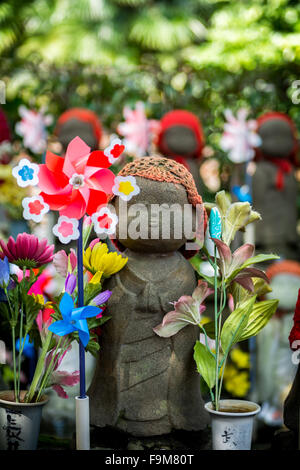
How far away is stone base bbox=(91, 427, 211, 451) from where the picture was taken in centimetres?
137

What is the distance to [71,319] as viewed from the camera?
1.24m

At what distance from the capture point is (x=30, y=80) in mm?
4301

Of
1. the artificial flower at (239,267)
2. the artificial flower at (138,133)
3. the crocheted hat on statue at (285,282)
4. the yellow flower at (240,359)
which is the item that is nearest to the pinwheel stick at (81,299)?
the artificial flower at (239,267)

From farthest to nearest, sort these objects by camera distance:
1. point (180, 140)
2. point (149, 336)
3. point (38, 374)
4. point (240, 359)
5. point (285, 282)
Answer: point (180, 140)
point (240, 359)
point (285, 282)
point (149, 336)
point (38, 374)

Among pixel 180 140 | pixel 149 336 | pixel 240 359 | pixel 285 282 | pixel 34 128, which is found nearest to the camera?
pixel 149 336

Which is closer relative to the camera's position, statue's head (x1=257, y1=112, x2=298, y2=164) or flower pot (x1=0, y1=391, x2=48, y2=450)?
flower pot (x1=0, y1=391, x2=48, y2=450)

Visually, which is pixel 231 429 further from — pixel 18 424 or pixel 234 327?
pixel 18 424

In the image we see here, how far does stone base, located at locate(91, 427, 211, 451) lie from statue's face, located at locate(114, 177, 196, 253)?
18.8 inches

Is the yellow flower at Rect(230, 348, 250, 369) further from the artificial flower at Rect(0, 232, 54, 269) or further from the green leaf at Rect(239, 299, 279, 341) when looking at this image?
the artificial flower at Rect(0, 232, 54, 269)

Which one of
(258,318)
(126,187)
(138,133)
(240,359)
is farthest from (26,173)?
(138,133)

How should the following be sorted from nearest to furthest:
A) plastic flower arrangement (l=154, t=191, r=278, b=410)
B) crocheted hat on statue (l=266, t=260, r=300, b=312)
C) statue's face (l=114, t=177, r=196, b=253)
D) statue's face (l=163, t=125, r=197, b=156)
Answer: plastic flower arrangement (l=154, t=191, r=278, b=410) → statue's face (l=114, t=177, r=196, b=253) → crocheted hat on statue (l=266, t=260, r=300, b=312) → statue's face (l=163, t=125, r=197, b=156)

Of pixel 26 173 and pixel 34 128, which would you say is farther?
pixel 34 128

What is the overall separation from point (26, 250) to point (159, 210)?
1.13 feet

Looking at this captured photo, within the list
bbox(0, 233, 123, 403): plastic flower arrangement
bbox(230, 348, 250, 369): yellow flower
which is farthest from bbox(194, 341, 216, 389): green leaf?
bbox(230, 348, 250, 369): yellow flower
